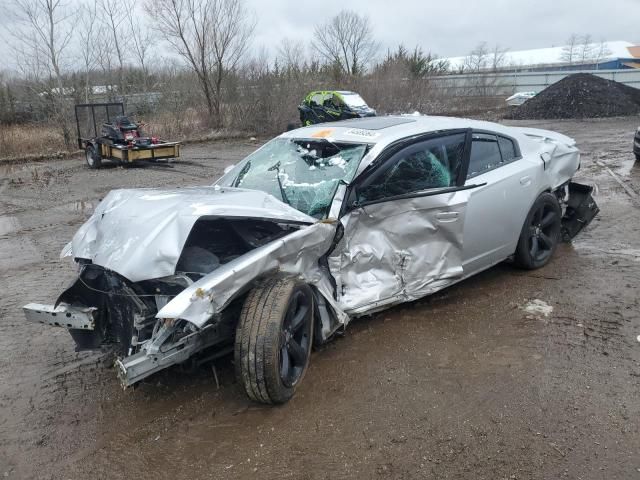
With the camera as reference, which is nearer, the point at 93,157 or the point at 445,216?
the point at 445,216

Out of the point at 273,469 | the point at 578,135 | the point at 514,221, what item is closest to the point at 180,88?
the point at 578,135

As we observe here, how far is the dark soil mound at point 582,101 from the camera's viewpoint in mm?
26750

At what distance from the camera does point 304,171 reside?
416 centimetres

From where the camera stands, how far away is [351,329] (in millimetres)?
4102

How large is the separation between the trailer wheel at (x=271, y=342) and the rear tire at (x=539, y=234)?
257 centimetres

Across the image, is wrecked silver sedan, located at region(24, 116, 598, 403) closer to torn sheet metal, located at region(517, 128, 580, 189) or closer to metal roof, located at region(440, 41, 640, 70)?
torn sheet metal, located at region(517, 128, 580, 189)

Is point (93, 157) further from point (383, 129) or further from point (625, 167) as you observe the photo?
point (625, 167)

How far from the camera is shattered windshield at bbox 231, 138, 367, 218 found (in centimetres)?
389

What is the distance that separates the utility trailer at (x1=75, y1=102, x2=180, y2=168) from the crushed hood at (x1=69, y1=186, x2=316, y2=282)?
435 inches

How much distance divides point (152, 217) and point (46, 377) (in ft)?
4.89

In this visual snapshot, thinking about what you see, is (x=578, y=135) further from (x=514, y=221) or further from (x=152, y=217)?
(x=152, y=217)

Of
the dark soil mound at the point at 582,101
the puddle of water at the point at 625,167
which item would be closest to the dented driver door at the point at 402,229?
the puddle of water at the point at 625,167

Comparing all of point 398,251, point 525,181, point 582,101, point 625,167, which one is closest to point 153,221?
point 398,251

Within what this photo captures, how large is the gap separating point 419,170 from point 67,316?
271cm
